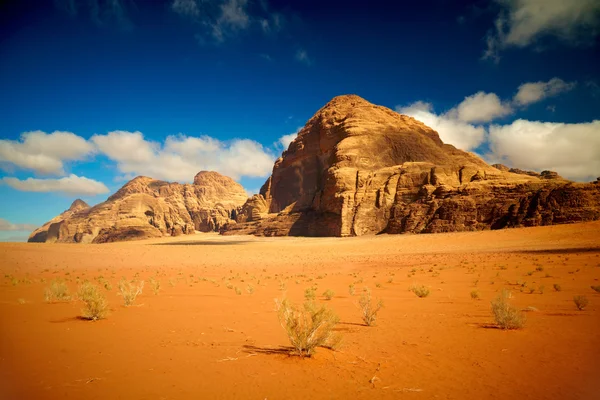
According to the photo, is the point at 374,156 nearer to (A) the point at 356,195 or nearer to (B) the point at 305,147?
(A) the point at 356,195

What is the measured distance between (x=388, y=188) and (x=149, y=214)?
111 meters

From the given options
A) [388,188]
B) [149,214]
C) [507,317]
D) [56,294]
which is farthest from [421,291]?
[149,214]

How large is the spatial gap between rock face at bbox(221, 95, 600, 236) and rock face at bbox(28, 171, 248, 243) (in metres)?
37.5

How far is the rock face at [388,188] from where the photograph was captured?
45.2 metres

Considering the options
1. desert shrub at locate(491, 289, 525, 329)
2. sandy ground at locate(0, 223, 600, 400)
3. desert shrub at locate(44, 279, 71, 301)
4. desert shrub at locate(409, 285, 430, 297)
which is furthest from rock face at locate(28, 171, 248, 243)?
desert shrub at locate(491, 289, 525, 329)

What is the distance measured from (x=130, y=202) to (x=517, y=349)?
152 m

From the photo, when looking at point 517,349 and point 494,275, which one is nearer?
point 517,349

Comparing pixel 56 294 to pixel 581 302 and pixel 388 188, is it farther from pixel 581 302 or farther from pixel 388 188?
pixel 388 188

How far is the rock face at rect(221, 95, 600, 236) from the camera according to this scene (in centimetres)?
4522

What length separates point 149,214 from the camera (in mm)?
137625

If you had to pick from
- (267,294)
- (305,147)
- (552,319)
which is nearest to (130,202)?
(305,147)

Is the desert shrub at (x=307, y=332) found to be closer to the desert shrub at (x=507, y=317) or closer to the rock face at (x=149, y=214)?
the desert shrub at (x=507, y=317)

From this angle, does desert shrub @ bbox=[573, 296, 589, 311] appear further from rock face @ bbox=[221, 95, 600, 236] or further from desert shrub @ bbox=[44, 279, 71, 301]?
rock face @ bbox=[221, 95, 600, 236]

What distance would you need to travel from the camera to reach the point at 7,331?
6582mm
